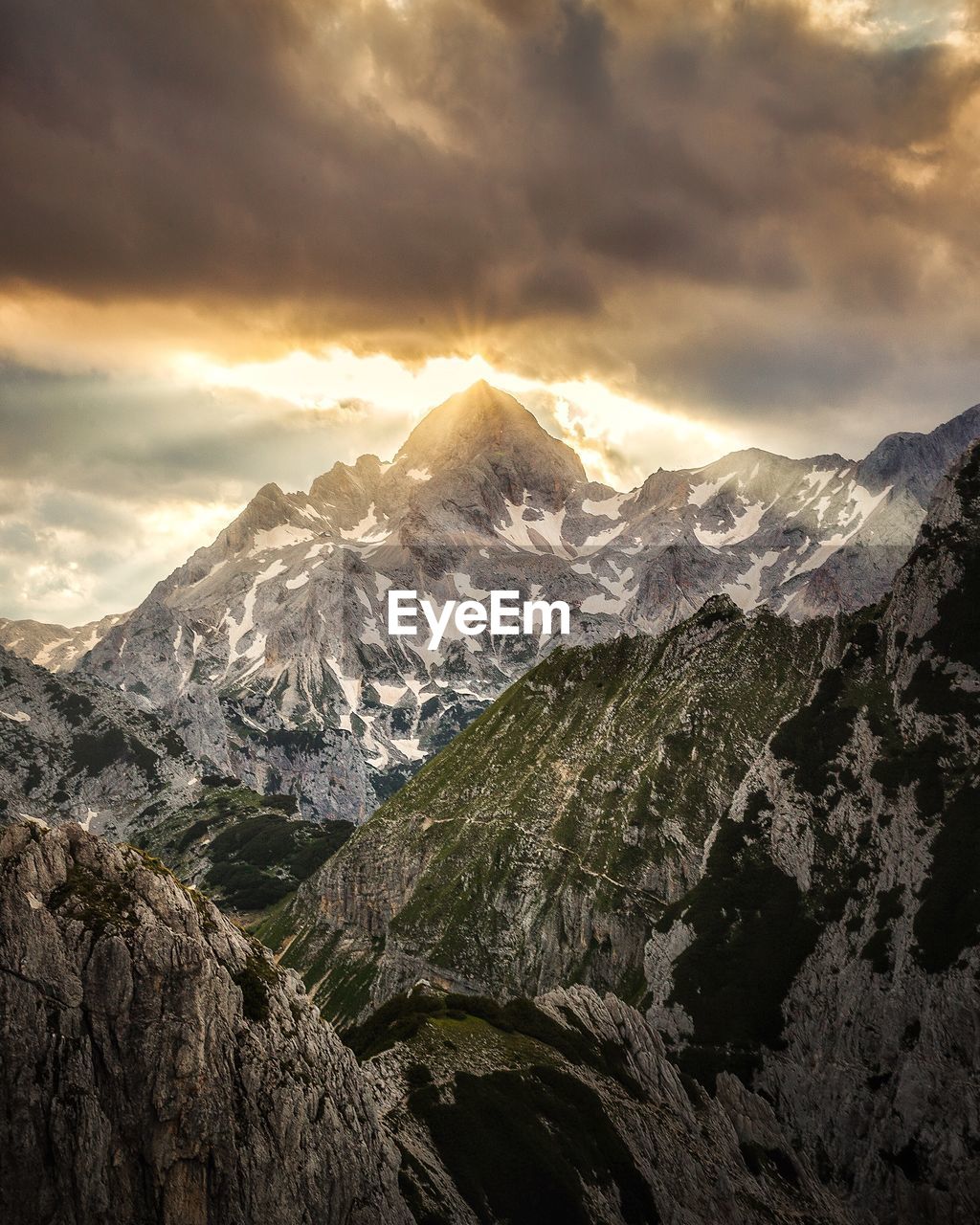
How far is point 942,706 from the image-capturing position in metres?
120

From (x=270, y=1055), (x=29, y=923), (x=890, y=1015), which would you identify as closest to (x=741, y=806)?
(x=890, y=1015)

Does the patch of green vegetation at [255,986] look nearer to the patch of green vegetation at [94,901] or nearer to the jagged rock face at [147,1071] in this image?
the jagged rock face at [147,1071]

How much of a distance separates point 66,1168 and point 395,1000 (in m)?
68.5

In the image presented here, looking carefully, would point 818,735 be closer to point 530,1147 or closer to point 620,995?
point 620,995

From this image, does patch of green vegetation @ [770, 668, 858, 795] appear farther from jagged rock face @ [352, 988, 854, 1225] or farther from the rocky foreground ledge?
the rocky foreground ledge

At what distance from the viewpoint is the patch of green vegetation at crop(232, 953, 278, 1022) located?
5678 centimetres

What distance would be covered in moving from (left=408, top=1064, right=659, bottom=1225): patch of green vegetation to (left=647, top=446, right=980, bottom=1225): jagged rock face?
1163 inches

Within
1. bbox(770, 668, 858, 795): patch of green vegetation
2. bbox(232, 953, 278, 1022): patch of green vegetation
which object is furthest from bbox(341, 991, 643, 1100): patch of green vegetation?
bbox(770, 668, 858, 795): patch of green vegetation

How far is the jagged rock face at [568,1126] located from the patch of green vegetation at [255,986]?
17.0 meters

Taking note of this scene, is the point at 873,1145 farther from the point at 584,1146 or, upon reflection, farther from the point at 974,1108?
the point at 584,1146

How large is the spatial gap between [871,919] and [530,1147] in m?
54.6

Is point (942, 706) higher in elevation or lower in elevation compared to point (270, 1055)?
higher

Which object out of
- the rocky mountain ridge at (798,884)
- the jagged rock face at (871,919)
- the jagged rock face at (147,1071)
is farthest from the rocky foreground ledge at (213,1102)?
the rocky mountain ridge at (798,884)

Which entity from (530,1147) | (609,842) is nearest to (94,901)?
(530,1147)
